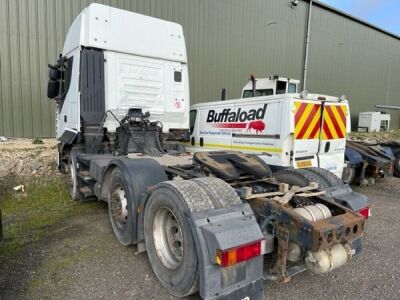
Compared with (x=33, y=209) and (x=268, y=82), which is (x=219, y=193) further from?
(x=268, y=82)

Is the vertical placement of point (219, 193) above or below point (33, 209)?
above

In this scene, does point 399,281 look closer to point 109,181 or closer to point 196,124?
point 109,181

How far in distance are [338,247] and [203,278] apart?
1.20 meters

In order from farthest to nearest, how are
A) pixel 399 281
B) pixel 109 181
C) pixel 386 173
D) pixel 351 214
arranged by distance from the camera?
pixel 386 173
pixel 109 181
pixel 399 281
pixel 351 214

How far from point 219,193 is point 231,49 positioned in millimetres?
13690

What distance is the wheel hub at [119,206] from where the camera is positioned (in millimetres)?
3770

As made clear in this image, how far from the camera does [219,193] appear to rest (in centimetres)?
282

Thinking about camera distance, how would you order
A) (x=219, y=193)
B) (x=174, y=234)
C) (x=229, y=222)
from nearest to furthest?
(x=229, y=222), (x=219, y=193), (x=174, y=234)

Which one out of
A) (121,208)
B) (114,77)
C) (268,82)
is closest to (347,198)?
(121,208)

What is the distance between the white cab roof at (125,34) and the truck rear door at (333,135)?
3.00 metres

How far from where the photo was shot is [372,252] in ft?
13.0

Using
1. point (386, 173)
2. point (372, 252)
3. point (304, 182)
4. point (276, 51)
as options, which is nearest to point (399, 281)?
point (372, 252)

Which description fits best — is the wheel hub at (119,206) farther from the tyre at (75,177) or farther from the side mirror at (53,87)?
the side mirror at (53,87)

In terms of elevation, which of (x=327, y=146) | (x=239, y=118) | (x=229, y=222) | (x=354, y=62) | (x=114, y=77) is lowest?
(x=229, y=222)
